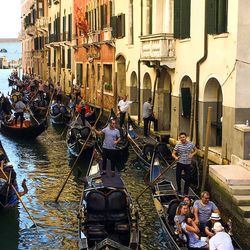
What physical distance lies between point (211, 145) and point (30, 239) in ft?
14.8

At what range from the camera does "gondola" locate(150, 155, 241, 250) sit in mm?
6070

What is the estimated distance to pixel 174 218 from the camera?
6422mm

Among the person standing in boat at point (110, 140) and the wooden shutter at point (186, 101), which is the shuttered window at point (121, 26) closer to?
the wooden shutter at point (186, 101)

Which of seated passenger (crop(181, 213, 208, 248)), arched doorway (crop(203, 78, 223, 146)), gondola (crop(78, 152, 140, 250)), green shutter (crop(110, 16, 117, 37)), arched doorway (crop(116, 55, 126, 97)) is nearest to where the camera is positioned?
seated passenger (crop(181, 213, 208, 248))

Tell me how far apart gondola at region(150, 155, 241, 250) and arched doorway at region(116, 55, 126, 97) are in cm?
840

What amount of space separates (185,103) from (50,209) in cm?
416

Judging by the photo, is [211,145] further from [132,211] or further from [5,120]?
[5,120]

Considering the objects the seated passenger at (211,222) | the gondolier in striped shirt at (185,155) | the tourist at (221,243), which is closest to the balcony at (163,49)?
the gondolier in striped shirt at (185,155)

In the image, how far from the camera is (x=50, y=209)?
8.41 metres

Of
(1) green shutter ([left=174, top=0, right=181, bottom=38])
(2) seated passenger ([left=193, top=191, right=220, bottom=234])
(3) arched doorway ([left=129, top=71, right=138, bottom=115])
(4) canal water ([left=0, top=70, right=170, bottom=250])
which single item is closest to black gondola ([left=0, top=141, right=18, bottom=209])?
(4) canal water ([left=0, top=70, right=170, bottom=250])

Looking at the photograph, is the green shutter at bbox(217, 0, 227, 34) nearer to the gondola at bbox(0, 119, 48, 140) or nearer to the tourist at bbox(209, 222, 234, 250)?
the tourist at bbox(209, 222, 234, 250)

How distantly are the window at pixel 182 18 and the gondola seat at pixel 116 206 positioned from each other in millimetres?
5177

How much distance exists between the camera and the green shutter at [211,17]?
31.2 ft

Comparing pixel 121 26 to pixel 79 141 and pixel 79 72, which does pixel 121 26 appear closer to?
pixel 79 141
